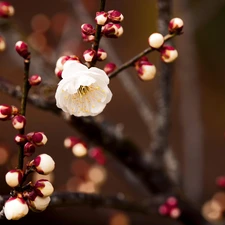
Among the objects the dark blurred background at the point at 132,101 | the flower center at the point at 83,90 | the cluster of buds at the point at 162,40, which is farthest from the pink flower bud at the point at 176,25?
the dark blurred background at the point at 132,101

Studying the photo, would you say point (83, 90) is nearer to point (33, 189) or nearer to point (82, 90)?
point (82, 90)

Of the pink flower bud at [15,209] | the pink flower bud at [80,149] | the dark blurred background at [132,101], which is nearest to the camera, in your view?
the pink flower bud at [15,209]

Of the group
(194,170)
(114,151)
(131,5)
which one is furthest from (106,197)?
(131,5)

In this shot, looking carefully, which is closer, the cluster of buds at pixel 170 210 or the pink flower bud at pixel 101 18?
the pink flower bud at pixel 101 18

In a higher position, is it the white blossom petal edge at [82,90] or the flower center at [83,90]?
the flower center at [83,90]

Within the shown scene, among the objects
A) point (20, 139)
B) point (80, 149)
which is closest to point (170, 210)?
point (80, 149)

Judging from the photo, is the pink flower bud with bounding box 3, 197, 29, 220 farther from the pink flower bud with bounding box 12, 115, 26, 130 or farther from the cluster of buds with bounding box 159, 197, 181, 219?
the cluster of buds with bounding box 159, 197, 181, 219

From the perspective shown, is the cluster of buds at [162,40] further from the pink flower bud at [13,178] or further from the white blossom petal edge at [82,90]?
the pink flower bud at [13,178]
